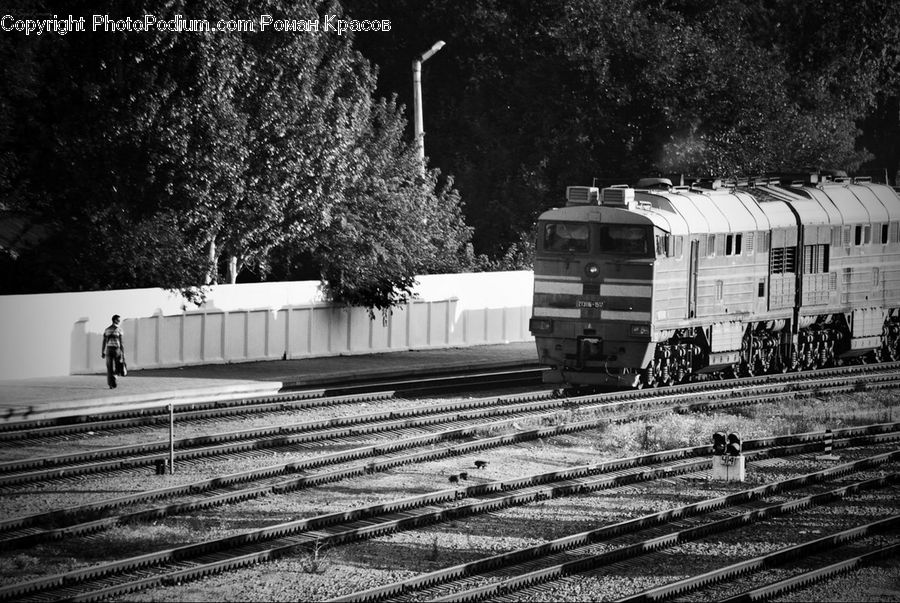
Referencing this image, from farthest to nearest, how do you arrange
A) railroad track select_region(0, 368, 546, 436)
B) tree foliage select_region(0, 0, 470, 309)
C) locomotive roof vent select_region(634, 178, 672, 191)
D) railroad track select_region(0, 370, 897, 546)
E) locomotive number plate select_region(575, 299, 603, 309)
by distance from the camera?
tree foliage select_region(0, 0, 470, 309) < locomotive roof vent select_region(634, 178, 672, 191) < locomotive number plate select_region(575, 299, 603, 309) < railroad track select_region(0, 368, 546, 436) < railroad track select_region(0, 370, 897, 546)

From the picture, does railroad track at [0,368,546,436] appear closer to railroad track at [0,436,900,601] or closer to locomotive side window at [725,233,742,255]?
locomotive side window at [725,233,742,255]

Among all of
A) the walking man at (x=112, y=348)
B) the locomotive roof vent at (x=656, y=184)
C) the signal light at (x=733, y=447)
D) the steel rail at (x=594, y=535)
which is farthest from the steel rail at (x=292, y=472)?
the locomotive roof vent at (x=656, y=184)

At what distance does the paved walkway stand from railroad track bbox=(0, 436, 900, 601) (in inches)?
363

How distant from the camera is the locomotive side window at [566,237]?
1048 inches

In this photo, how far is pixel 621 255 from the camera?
26250 millimetres

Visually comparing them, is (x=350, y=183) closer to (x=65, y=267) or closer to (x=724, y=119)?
(x=65, y=267)

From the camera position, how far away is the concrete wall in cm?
2814

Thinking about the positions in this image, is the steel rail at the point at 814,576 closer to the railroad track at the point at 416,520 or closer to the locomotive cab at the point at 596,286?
the railroad track at the point at 416,520

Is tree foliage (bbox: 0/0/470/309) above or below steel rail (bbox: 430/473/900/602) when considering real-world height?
above

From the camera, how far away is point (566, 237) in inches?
1059

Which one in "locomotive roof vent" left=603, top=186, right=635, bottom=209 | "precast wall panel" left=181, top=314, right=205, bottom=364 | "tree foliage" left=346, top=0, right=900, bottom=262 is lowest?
"precast wall panel" left=181, top=314, right=205, bottom=364

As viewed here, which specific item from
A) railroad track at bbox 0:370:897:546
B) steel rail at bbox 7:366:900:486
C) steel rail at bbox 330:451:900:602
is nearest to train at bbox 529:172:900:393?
steel rail at bbox 7:366:900:486

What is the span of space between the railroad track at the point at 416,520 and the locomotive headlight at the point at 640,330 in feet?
14.1

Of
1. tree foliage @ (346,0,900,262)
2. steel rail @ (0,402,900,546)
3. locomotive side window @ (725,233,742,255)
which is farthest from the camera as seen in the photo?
tree foliage @ (346,0,900,262)
